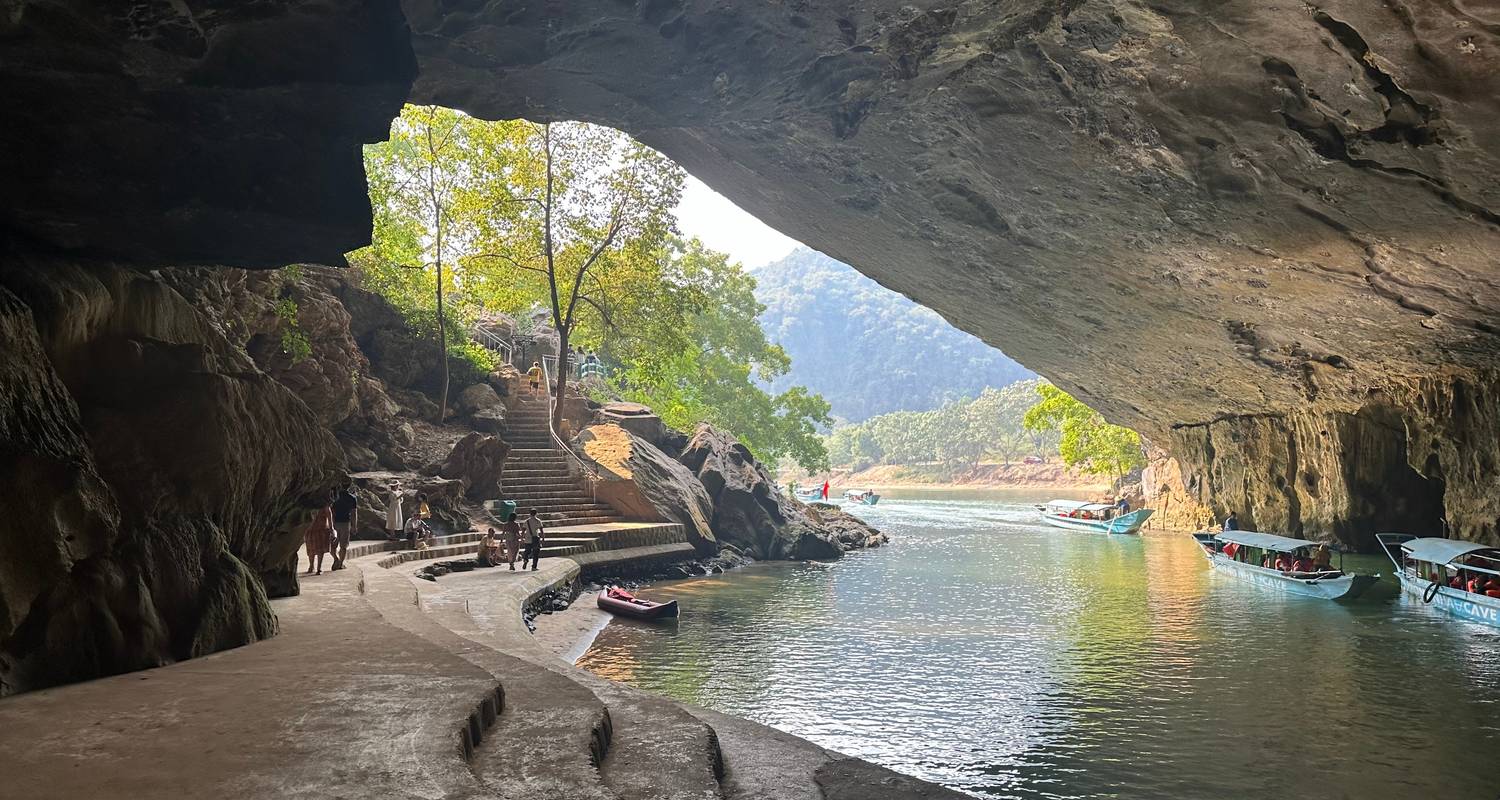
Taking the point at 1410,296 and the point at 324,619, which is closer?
the point at 324,619

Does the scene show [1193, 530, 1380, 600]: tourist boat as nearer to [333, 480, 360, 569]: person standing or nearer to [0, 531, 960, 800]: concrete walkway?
[0, 531, 960, 800]: concrete walkway

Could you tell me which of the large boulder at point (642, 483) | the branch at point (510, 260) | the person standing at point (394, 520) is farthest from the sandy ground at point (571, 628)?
the branch at point (510, 260)

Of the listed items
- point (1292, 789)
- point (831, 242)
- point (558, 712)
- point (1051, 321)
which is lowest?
point (1292, 789)

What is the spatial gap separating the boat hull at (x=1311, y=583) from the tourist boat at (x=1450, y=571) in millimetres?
857

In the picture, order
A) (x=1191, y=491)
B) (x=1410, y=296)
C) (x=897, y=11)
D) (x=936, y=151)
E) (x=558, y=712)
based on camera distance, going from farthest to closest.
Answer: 1. (x=1191, y=491)
2. (x=1410, y=296)
3. (x=936, y=151)
4. (x=897, y=11)
5. (x=558, y=712)

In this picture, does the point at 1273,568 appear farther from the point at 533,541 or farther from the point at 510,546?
the point at 510,546

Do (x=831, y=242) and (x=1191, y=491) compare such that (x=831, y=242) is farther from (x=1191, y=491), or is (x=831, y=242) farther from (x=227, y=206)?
(x=1191, y=491)

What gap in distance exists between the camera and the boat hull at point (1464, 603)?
16.4 meters

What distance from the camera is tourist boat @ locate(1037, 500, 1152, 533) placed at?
136 ft

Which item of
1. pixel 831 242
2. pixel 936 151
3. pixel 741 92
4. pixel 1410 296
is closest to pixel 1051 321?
pixel 831 242

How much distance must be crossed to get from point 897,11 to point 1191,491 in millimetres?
34601

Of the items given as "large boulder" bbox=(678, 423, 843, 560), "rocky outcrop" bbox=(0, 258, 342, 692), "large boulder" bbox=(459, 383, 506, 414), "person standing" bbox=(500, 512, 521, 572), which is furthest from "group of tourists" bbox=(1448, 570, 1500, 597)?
"large boulder" bbox=(459, 383, 506, 414)

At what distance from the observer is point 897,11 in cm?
905

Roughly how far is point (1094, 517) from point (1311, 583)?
83.1ft
